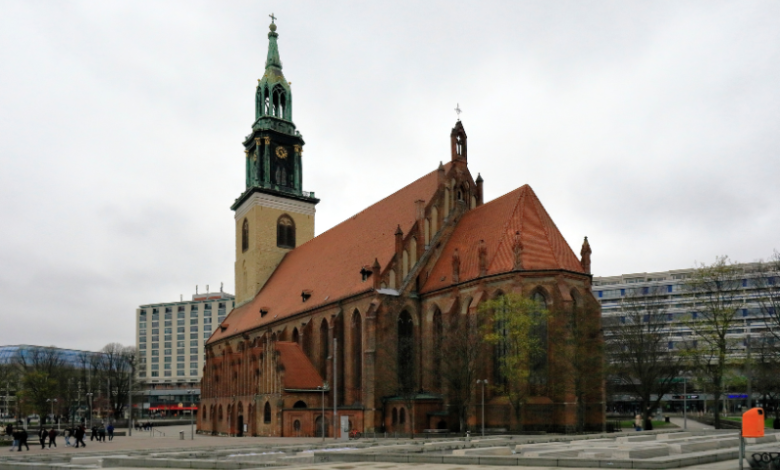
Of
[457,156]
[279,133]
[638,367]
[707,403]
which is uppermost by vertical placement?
[279,133]

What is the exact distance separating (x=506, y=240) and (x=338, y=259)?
1945 centimetres

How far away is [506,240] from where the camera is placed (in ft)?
158

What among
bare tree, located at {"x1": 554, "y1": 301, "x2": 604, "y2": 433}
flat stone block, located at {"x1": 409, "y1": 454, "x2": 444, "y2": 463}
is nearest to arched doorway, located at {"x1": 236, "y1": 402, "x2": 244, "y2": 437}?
bare tree, located at {"x1": 554, "y1": 301, "x2": 604, "y2": 433}

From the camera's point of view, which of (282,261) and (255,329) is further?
(282,261)

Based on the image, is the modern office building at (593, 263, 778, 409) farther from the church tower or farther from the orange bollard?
the orange bollard

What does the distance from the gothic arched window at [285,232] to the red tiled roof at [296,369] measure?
74.2 ft

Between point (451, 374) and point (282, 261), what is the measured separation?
3905cm

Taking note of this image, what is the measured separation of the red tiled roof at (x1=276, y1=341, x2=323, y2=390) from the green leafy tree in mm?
17008

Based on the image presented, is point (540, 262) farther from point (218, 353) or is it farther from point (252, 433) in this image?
point (218, 353)

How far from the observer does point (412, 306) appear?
53.4 meters

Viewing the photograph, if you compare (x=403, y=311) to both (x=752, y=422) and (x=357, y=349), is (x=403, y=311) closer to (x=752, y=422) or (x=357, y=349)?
(x=357, y=349)

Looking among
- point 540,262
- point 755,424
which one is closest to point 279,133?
point 540,262

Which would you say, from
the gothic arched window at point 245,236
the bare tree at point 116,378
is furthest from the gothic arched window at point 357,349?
the bare tree at point 116,378

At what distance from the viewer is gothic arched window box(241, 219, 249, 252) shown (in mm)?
81500
